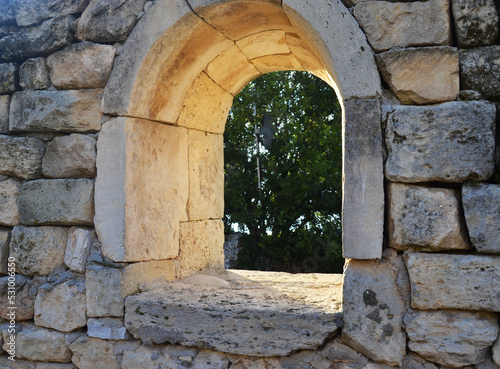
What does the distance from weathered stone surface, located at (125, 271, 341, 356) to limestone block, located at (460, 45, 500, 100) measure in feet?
4.11

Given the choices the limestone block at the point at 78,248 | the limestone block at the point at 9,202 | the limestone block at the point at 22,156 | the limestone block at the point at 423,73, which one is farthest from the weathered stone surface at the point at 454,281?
the limestone block at the point at 9,202

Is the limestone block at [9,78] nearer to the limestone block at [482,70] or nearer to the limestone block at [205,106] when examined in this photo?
the limestone block at [205,106]

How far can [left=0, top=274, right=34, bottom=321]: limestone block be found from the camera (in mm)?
2885

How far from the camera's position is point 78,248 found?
278 cm

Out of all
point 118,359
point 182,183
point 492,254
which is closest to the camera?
point 492,254

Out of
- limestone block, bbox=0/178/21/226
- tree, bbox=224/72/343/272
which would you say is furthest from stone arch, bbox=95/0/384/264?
tree, bbox=224/72/343/272

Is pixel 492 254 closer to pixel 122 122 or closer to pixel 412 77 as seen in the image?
pixel 412 77

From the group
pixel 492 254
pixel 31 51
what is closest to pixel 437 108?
pixel 492 254

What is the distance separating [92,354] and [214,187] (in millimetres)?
1472

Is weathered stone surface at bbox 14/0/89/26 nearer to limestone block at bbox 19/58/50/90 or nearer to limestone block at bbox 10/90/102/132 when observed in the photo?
limestone block at bbox 19/58/50/90

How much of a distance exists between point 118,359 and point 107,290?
0.40 metres

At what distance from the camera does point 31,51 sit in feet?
9.62

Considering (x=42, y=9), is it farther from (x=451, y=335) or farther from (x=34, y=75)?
(x=451, y=335)

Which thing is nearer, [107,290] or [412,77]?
[412,77]
